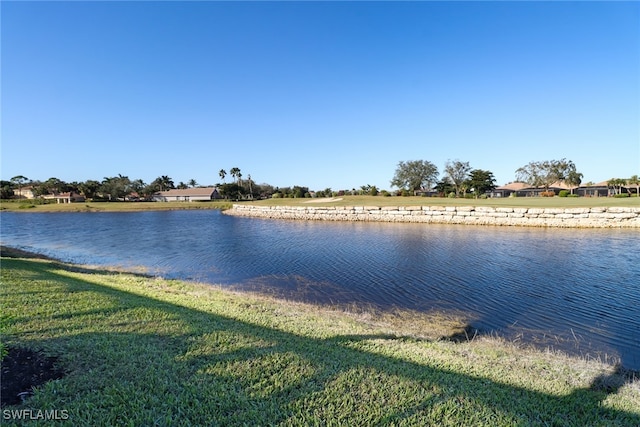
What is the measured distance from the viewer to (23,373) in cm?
306

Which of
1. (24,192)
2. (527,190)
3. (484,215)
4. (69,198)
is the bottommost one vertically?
(484,215)

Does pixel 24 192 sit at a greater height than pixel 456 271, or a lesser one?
greater

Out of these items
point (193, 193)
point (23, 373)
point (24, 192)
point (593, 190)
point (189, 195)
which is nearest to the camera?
point (23, 373)

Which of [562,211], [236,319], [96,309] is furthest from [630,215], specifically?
[96,309]

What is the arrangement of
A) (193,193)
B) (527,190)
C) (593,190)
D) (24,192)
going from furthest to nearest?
(24,192) < (193,193) < (527,190) < (593,190)

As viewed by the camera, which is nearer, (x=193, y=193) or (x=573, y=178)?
(x=573, y=178)

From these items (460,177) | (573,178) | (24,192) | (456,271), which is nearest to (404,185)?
(460,177)

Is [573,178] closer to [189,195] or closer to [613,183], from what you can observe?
[613,183]

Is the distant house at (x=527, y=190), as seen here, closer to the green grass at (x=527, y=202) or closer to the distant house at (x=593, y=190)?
the distant house at (x=593, y=190)

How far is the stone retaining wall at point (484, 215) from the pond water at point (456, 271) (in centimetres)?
246

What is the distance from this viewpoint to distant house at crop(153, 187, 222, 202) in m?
89.4

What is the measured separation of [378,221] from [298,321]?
27.2 meters

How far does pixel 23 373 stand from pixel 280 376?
2.61 meters

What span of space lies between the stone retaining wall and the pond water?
246 cm
